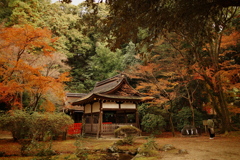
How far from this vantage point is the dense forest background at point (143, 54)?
16.6 feet

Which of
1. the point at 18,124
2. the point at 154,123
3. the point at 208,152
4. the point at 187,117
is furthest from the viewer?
the point at 187,117

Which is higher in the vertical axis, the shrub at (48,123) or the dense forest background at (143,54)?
the dense forest background at (143,54)

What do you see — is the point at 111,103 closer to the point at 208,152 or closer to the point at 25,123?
the point at 25,123

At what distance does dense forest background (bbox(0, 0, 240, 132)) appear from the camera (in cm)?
505

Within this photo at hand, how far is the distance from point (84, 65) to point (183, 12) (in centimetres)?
3125

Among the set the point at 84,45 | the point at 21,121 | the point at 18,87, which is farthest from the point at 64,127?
the point at 84,45

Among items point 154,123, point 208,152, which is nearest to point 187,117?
point 154,123

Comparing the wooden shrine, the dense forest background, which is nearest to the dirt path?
the dense forest background

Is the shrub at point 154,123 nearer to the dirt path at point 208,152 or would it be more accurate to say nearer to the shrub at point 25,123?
the dirt path at point 208,152

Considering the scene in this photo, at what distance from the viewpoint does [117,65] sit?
29531 mm

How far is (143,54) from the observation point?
335 inches

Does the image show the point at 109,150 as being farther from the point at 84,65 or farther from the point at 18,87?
the point at 84,65

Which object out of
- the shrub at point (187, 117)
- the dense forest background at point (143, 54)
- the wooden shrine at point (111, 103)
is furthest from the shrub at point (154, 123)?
the shrub at point (187, 117)

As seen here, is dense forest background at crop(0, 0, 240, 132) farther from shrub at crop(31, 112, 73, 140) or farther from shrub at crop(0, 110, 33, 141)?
shrub at crop(31, 112, 73, 140)
